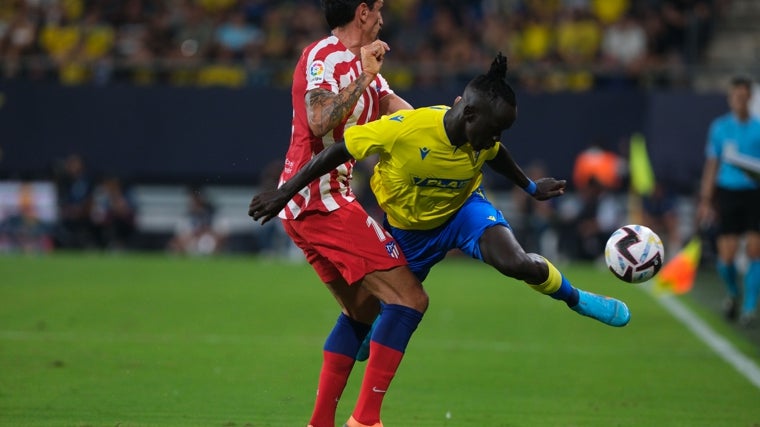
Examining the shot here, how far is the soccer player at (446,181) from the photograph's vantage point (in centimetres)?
626

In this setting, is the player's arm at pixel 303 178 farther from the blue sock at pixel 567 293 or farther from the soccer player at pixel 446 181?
the blue sock at pixel 567 293

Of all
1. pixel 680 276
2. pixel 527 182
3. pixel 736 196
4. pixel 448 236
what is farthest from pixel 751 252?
pixel 448 236

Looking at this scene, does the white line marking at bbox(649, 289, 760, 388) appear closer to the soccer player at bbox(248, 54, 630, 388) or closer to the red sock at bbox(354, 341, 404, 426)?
the soccer player at bbox(248, 54, 630, 388)

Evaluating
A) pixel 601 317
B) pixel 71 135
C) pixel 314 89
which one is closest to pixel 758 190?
pixel 601 317

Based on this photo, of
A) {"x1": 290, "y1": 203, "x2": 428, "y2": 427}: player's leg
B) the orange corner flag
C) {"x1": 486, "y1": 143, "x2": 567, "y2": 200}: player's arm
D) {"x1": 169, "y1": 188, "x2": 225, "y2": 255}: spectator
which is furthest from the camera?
{"x1": 169, "y1": 188, "x2": 225, "y2": 255}: spectator

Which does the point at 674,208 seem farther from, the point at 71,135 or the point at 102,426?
the point at 102,426

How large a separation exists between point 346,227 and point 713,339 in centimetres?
655

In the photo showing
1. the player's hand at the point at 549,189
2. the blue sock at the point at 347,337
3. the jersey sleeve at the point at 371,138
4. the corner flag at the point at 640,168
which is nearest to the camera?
the jersey sleeve at the point at 371,138

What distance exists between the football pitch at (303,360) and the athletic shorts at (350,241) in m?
1.24

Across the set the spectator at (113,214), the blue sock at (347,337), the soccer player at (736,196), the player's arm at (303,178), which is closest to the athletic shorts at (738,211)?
the soccer player at (736,196)

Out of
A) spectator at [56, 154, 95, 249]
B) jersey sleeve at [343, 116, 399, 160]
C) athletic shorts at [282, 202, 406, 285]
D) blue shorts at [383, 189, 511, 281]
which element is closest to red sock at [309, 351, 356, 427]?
athletic shorts at [282, 202, 406, 285]

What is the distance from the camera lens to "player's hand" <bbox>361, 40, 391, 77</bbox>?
6.38 metres

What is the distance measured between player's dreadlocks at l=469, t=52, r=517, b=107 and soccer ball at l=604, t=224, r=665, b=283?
1457mm

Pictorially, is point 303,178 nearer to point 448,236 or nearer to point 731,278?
point 448,236
